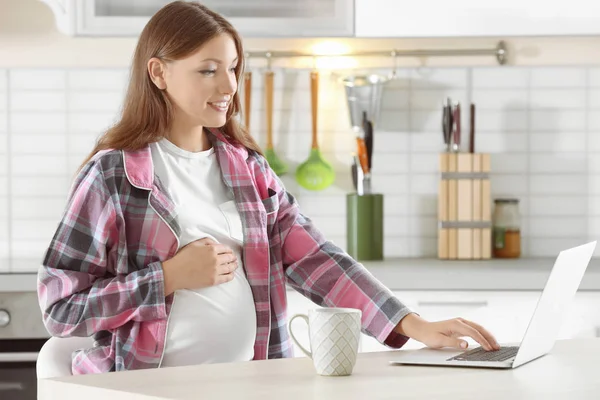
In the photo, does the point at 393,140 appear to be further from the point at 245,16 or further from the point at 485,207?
the point at 245,16

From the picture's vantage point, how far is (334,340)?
1.27 m

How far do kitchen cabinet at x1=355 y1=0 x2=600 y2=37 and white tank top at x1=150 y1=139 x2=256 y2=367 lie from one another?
116 cm

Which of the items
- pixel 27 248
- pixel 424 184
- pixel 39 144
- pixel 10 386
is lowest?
pixel 10 386

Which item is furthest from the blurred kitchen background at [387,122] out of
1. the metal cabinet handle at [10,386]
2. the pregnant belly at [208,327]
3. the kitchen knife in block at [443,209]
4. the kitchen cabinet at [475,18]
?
the pregnant belly at [208,327]

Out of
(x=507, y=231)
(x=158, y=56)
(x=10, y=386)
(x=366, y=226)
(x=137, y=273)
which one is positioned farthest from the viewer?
(x=507, y=231)

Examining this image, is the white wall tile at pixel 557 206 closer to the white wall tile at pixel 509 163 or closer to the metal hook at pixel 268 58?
the white wall tile at pixel 509 163

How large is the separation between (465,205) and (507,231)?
18 centimetres

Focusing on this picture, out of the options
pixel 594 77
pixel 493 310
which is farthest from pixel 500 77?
pixel 493 310

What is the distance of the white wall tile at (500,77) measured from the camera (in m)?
3.18

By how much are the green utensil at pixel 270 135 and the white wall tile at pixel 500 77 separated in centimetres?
68

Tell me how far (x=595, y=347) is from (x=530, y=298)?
114cm

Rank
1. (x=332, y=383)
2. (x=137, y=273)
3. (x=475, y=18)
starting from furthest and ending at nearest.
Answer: (x=475, y=18), (x=137, y=273), (x=332, y=383)

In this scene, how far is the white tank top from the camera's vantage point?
167cm

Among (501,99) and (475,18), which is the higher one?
(475,18)
